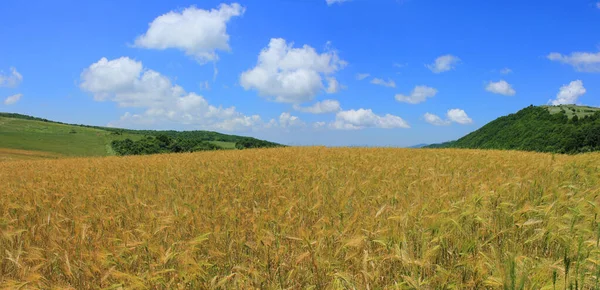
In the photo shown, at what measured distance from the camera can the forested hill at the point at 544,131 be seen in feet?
189

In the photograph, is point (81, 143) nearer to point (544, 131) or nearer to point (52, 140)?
point (52, 140)

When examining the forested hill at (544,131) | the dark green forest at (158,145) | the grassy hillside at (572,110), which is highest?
the grassy hillside at (572,110)

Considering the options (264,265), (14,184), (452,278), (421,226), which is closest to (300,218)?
(264,265)

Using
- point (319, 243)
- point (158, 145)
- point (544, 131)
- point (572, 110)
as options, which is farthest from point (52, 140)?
point (572, 110)

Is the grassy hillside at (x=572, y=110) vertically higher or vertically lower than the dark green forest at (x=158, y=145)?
higher

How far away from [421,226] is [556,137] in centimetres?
8922

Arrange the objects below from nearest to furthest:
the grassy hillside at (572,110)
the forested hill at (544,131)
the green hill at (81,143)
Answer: the green hill at (81,143) < the forested hill at (544,131) < the grassy hillside at (572,110)

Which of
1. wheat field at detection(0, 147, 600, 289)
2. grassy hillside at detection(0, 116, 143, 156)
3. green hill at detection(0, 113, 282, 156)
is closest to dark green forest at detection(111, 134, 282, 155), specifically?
green hill at detection(0, 113, 282, 156)

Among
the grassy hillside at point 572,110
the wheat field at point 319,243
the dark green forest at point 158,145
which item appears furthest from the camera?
the grassy hillside at point 572,110

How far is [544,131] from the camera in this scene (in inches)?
3182

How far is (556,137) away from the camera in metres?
71.4

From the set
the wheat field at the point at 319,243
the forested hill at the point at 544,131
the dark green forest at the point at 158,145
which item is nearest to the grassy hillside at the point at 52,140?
the dark green forest at the point at 158,145

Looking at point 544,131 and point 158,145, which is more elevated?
point 544,131

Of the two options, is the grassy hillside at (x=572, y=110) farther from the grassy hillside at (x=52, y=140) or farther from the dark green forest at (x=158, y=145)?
the grassy hillside at (x=52, y=140)
